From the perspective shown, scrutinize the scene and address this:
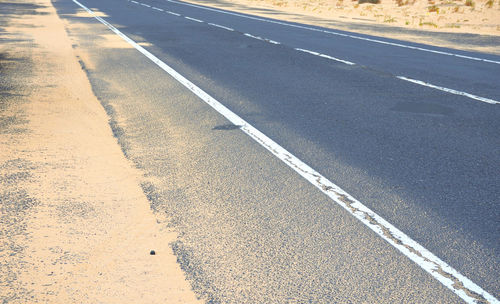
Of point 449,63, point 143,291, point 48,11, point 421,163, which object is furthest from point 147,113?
point 48,11

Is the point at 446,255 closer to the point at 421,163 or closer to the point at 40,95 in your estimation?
the point at 421,163

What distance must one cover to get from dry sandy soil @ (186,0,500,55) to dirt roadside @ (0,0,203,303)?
39.0ft

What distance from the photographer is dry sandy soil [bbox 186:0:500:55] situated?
17.7 meters

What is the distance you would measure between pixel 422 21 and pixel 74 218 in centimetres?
2573

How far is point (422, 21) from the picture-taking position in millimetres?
26969

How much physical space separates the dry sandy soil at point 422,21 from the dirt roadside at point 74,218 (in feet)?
39.0

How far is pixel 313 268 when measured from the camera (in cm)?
355

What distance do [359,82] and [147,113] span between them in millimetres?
4120

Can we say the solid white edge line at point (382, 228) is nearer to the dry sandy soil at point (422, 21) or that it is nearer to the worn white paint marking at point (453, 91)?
Result: the worn white paint marking at point (453, 91)

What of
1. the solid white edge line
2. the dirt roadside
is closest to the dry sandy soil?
the solid white edge line

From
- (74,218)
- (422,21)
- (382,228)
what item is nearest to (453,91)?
(382,228)

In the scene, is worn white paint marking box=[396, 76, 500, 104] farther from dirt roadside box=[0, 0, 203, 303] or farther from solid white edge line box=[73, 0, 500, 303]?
dirt roadside box=[0, 0, 203, 303]

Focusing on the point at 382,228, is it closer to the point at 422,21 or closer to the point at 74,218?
the point at 74,218

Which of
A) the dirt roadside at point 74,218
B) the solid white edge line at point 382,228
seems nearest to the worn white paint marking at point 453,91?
the solid white edge line at point 382,228
